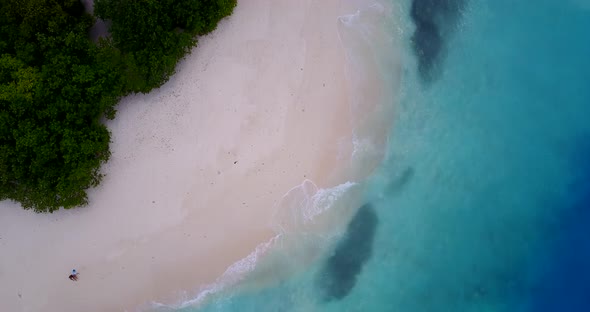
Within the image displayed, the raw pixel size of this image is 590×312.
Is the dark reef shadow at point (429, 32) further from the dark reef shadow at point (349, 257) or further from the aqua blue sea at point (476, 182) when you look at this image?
the dark reef shadow at point (349, 257)

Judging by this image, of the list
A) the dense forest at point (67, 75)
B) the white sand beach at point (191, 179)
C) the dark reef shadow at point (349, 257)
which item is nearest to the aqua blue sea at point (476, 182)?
the dark reef shadow at point (349, 257)

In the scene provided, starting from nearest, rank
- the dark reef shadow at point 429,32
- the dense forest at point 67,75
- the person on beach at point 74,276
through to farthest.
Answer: the dense forest at point 67,75, the person on beach at point 74,276, the dark reef shadow at point 429,32

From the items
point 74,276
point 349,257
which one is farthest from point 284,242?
point 74,276

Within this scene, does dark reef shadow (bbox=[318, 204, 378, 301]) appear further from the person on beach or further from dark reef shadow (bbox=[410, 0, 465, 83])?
the person on beach

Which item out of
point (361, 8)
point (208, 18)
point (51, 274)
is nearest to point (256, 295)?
point (51, 274)

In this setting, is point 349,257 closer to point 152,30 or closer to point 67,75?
point 152,30

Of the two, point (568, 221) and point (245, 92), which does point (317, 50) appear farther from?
point (568, 221)
